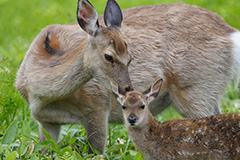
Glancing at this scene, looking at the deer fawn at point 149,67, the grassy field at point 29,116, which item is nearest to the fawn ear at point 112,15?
the deer fawn at point 149,67

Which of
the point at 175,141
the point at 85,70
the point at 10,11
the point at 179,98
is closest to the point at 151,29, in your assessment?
the point at 179,98

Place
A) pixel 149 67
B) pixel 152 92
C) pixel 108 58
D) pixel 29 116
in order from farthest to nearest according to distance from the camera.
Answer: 1. pixel 29 116
2. pixel 149 67
3. pixel 152 92
4. pixel 108 58

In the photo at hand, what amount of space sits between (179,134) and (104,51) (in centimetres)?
128

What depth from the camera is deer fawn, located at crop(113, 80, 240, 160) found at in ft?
17.1

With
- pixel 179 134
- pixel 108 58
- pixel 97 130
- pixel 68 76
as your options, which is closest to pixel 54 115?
pixel 97 130

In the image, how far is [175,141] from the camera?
5.52m

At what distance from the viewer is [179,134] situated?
5535 mm

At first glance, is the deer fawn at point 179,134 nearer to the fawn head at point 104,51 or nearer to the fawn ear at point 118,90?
the fawn ear at point 118,90

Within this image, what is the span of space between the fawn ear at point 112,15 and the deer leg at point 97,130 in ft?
3.91

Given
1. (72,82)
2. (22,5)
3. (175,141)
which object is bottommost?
(22,5)

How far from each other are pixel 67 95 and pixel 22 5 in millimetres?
9711

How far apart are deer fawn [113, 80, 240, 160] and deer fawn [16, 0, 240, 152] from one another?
915 millimetres

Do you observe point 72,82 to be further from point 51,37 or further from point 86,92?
point 51,37

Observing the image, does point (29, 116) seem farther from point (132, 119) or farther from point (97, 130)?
point (132, 119)
